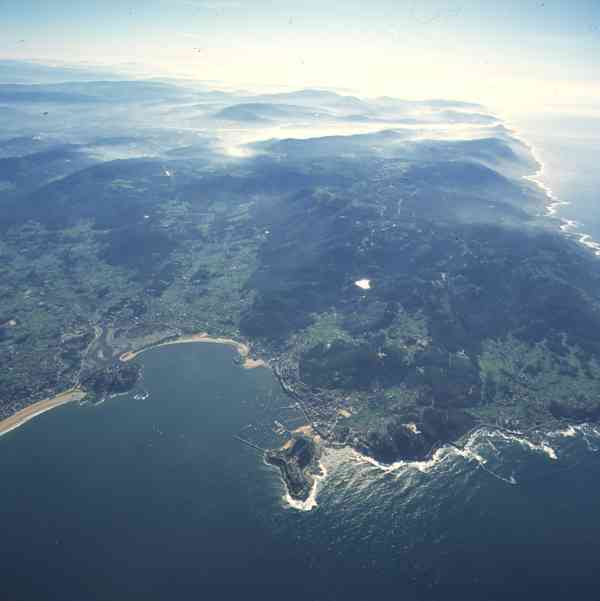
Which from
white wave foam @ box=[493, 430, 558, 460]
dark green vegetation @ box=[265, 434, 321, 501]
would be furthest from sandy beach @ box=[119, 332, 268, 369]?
white wave foam @ box=[493, 430, 558, 460]

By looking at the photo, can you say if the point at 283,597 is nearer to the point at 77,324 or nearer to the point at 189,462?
the point at 189,462

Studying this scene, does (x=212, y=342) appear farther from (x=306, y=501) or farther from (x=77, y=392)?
(x=306, y=501)

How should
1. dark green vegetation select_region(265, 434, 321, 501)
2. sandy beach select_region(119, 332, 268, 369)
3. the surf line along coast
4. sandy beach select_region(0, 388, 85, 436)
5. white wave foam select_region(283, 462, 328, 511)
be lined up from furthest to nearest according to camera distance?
sandy beach select_region(119, 332, 268, 369) < the surf line along coast < sandy beach select_region(0, 388, 85, 436) < dark green vegetation select_region(265, 434, 321, 501) < white wave foam select_region(283, 462, 328, 511)

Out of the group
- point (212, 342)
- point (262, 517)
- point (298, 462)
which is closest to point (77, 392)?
point (212, 342)

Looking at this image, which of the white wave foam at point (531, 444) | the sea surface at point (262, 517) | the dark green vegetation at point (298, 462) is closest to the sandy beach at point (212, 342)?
the sea surface at point (262, 517)

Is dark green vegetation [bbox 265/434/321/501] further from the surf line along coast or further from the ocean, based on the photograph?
the surf line along coast
